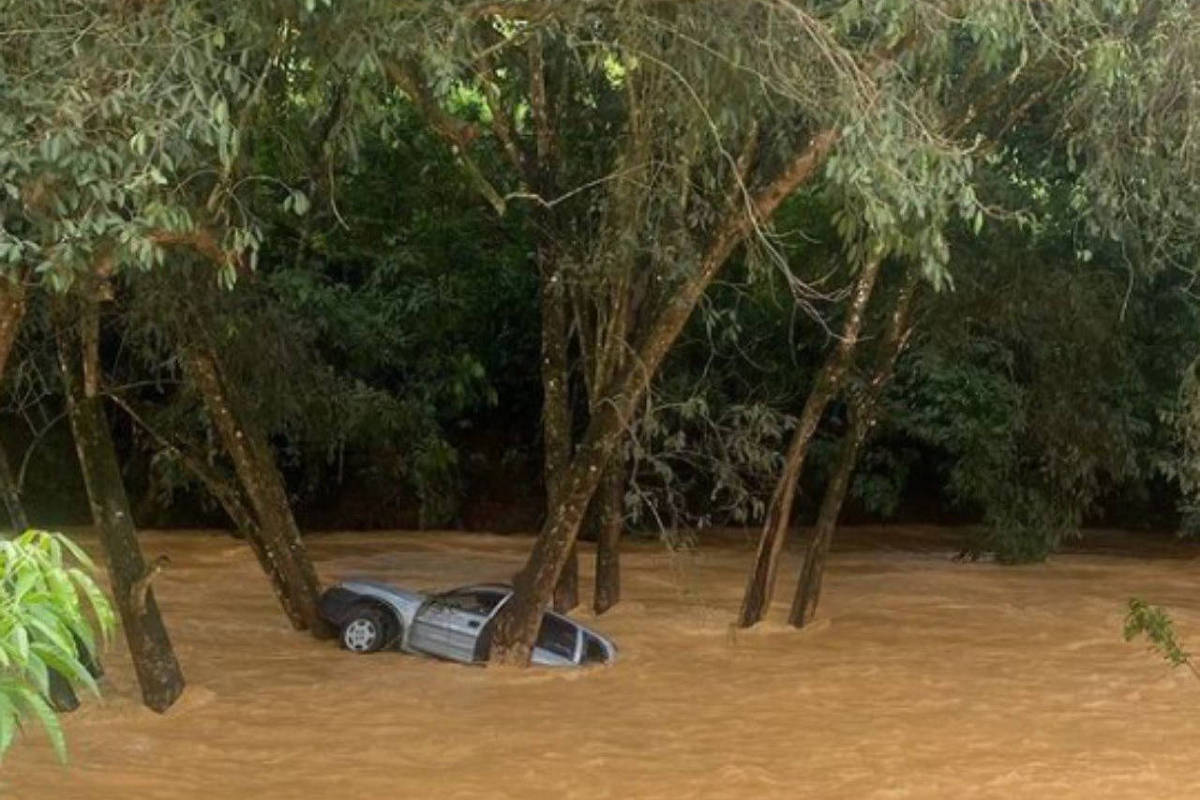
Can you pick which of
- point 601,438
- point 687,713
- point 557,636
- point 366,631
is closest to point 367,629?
point 366,631

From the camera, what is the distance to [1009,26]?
340 inches

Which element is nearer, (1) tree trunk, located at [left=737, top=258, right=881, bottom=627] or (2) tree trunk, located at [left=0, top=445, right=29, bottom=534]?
(2) tree trunk, located at [left=0, top=445, right=29, bottom=534]

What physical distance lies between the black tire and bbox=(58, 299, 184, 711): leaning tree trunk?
2369 millimetres

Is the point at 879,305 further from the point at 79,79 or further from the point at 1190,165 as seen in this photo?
the point at 79,79

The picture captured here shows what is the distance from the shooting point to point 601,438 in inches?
507

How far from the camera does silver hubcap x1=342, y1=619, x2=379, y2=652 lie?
1416 centimetres

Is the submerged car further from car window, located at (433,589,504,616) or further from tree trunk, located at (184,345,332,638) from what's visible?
tree trunk, located at (184,345,332,638)

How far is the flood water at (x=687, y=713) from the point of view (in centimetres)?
1059

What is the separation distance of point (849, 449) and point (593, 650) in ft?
10.2

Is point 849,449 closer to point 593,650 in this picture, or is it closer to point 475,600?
point 593,650

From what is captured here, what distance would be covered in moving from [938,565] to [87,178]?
1483 cm


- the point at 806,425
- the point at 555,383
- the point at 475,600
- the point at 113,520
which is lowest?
the point at 475,600

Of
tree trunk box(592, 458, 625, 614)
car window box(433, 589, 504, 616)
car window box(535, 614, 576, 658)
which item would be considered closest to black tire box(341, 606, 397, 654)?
car window box(433, 589, 504, 616)

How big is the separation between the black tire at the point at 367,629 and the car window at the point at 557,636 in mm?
1292
